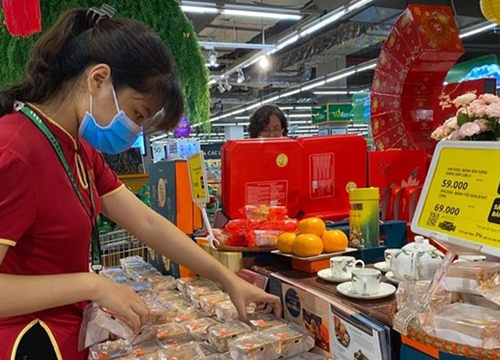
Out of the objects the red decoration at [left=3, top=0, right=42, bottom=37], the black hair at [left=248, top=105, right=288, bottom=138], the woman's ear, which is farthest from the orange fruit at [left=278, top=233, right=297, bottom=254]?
the black hair at [left=248, top=105, right=288, bottom=138]

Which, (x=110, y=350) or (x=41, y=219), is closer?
(x=41, y=219)

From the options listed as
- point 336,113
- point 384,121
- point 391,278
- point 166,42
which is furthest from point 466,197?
point 336,113

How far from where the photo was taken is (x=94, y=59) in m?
1.14

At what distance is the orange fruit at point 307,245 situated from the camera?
159cm

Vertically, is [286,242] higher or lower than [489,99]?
lower

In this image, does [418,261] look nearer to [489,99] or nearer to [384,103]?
[489,99]

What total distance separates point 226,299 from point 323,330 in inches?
18.7

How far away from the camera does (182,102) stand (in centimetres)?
131

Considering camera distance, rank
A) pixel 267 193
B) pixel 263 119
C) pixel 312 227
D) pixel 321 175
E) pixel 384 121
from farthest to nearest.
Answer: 1. pixel 384 121
2. pixel 263 119
3. pixel 321 175
4. pixel 267 193
5. pixel 312 227

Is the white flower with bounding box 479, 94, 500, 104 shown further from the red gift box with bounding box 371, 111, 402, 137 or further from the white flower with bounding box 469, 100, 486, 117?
the red gift box with bounding box 371, 111, 402, 137

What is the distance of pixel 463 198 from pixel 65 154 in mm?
921

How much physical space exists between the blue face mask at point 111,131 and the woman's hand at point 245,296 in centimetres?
54

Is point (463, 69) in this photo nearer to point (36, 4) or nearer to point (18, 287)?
point (36, 4)

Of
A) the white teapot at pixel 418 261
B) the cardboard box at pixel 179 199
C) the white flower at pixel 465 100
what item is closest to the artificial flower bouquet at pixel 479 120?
the white flower at pixel 465 100
